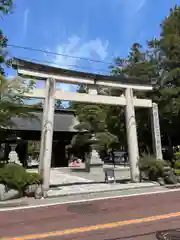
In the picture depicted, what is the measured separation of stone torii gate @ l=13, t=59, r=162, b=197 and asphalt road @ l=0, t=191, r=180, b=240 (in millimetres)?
2693

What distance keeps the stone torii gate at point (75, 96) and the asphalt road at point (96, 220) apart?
2.69 meters

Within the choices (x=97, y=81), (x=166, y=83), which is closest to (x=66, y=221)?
(x=97, y=81)

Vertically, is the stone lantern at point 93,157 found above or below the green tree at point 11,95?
below

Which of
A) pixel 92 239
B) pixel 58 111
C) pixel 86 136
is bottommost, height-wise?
pixel 92 239

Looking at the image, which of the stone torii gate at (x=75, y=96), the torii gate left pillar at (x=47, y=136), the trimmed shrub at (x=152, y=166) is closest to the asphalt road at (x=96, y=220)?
the torii gate left pillar at (x=47, y=136)

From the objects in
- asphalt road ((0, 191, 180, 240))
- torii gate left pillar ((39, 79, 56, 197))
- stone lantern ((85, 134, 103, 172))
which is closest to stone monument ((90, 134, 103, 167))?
stone lantern ((85, 134, 103, 172))

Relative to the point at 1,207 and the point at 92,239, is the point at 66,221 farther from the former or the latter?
the point at 1,207

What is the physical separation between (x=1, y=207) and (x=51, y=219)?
2.64m

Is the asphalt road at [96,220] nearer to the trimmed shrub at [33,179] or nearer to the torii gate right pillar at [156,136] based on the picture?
the trimmed shrub at [33,179]

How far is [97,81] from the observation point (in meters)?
12.6

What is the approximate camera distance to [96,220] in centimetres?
636

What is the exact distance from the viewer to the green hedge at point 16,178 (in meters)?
9.27

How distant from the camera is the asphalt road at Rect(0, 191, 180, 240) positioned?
5.26 metres

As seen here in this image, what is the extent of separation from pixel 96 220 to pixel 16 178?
4.41 metres
